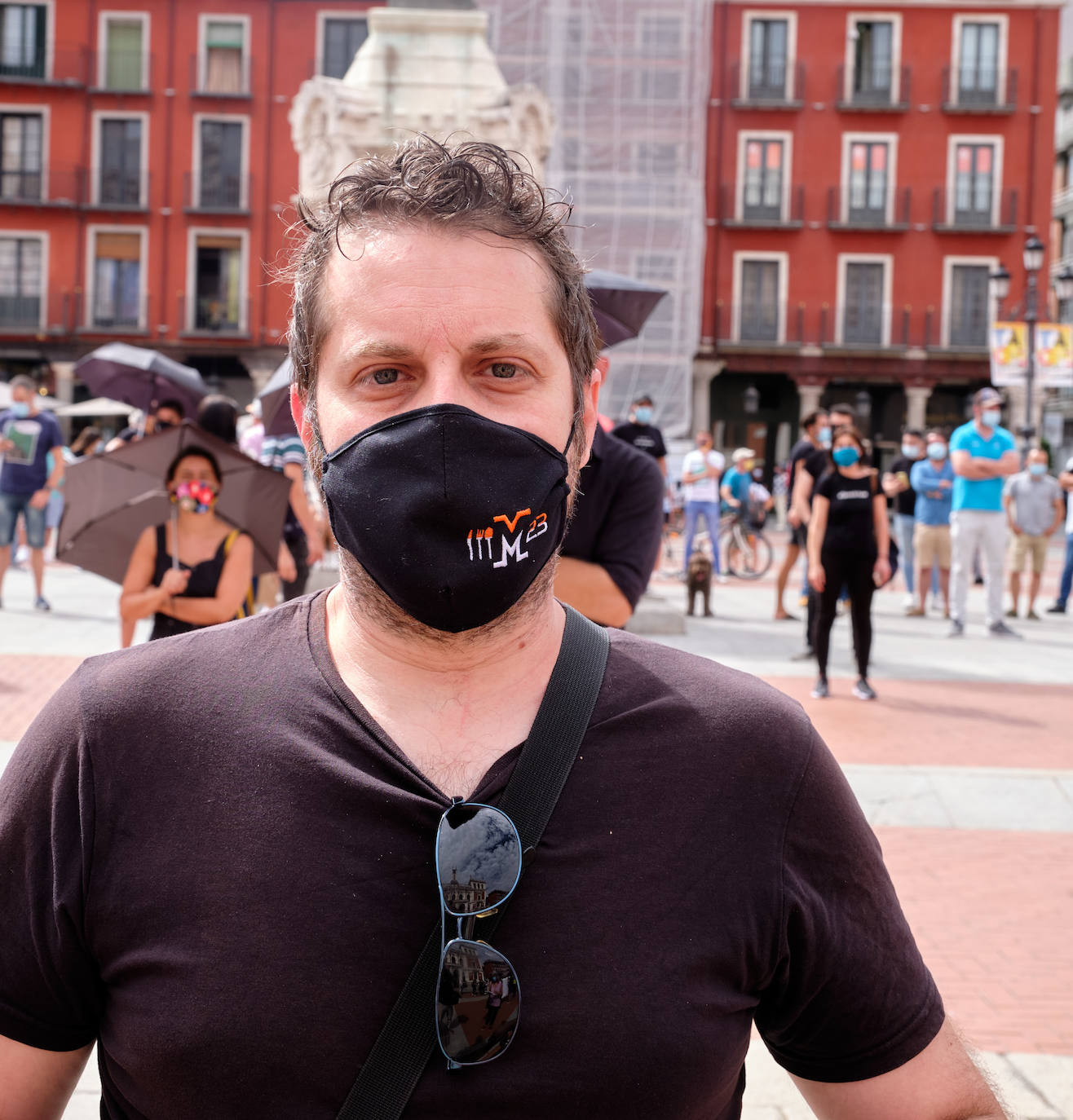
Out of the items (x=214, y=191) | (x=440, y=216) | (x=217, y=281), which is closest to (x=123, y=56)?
(x=214, y=191)

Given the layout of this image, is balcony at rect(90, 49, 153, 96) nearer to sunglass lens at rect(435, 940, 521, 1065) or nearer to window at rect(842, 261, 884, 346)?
window at rect(842, 261, 884, 346)

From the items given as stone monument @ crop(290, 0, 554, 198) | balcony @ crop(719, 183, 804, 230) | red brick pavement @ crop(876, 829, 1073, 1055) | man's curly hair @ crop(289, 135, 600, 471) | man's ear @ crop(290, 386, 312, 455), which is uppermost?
balcony @ crop(719, 183, 804, 230)

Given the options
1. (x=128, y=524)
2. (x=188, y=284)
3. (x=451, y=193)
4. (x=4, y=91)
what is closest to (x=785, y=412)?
(x=188, y=284)

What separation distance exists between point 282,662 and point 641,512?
2452 mm

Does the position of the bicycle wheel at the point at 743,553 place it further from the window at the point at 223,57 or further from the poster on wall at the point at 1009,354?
the window at the point at 223,57

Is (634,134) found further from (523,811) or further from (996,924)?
(523,811)

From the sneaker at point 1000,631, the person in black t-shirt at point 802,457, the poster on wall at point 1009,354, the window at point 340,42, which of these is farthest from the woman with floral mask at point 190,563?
the window at point 340,42

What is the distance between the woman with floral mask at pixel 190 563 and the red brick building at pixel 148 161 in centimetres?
3287

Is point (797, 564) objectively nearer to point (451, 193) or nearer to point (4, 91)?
point (451, 193)

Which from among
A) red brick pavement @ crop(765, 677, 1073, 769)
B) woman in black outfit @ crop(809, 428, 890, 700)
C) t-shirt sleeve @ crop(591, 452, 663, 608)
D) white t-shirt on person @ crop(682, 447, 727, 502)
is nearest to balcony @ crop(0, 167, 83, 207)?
white t-shirt on person @ crop(682, 447, 727, 502)

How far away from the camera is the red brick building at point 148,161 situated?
37062mm

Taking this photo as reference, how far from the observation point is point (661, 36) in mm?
27344

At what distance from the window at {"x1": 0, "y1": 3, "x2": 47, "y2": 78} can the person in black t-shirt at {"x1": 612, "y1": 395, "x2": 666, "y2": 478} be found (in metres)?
31.1

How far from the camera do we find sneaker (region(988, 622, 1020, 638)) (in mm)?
11820
